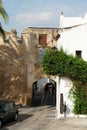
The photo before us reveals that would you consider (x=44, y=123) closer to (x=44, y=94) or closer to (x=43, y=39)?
(x=43, y=39)

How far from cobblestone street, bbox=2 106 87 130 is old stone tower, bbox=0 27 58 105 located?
7659mm

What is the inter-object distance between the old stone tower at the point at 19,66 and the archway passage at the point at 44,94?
1.59m

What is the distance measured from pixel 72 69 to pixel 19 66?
13724 millimetres

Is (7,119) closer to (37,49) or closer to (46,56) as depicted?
(46,56)

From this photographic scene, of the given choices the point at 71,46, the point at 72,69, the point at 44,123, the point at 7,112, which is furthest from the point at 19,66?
the point at 44,123

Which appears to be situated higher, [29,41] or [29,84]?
[29,41]

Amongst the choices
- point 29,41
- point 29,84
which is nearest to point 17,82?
point 29,84

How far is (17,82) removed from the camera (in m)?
51.2

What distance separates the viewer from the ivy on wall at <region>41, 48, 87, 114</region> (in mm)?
38438

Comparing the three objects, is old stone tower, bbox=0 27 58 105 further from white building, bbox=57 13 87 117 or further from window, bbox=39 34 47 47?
white building, bbox=57 13 87 117

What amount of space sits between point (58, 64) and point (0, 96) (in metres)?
14.8

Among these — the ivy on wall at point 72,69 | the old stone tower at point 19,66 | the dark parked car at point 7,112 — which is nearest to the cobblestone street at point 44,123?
the dark parked car at point 7,112

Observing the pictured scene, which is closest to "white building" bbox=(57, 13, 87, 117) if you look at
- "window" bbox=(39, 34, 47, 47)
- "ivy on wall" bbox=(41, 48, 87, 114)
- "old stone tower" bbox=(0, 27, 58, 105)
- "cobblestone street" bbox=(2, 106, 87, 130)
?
"ivy on wall" bbox=(41, 48, 87, 114)

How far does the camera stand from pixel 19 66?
51062 millimetres
